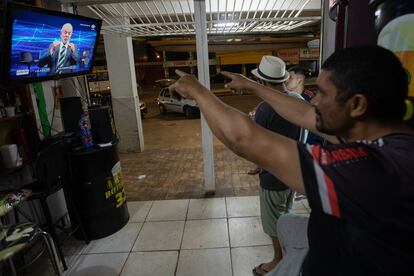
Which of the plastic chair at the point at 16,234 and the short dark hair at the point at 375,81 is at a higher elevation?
the short dark hair at the point at 375,81

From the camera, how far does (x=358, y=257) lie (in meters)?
0.72

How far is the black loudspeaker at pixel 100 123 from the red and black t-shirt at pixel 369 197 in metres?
2.60

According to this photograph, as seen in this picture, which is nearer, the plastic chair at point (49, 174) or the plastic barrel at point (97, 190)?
the plastic chair at point (49, 174)

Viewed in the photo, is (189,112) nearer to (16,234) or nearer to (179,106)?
(179,106)

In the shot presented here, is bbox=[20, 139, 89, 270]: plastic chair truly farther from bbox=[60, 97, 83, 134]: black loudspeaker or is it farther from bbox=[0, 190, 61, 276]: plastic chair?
bbox=[60, 97, 83, 134]: black loudspeaker

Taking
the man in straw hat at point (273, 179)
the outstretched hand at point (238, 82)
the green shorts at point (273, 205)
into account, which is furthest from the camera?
the green shorts at point (273, 205)

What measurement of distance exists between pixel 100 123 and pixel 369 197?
279cm

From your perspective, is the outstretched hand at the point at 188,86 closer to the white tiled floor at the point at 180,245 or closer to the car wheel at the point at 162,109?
the white tiled floor at the point at 180,245

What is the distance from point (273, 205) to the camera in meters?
2.14

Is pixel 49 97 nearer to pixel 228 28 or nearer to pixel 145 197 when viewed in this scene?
pixel 145 197

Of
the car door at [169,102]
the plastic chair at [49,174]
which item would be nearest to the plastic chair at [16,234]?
the plastic chair at [49,174]

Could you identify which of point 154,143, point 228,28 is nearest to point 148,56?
point 154,143

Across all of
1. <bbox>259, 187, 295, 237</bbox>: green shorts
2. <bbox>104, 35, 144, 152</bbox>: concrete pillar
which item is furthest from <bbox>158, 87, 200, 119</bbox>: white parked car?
<bbox>259, 187, 295, 237</bbox>: green shorts

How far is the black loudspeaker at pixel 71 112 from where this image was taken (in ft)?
9.82
